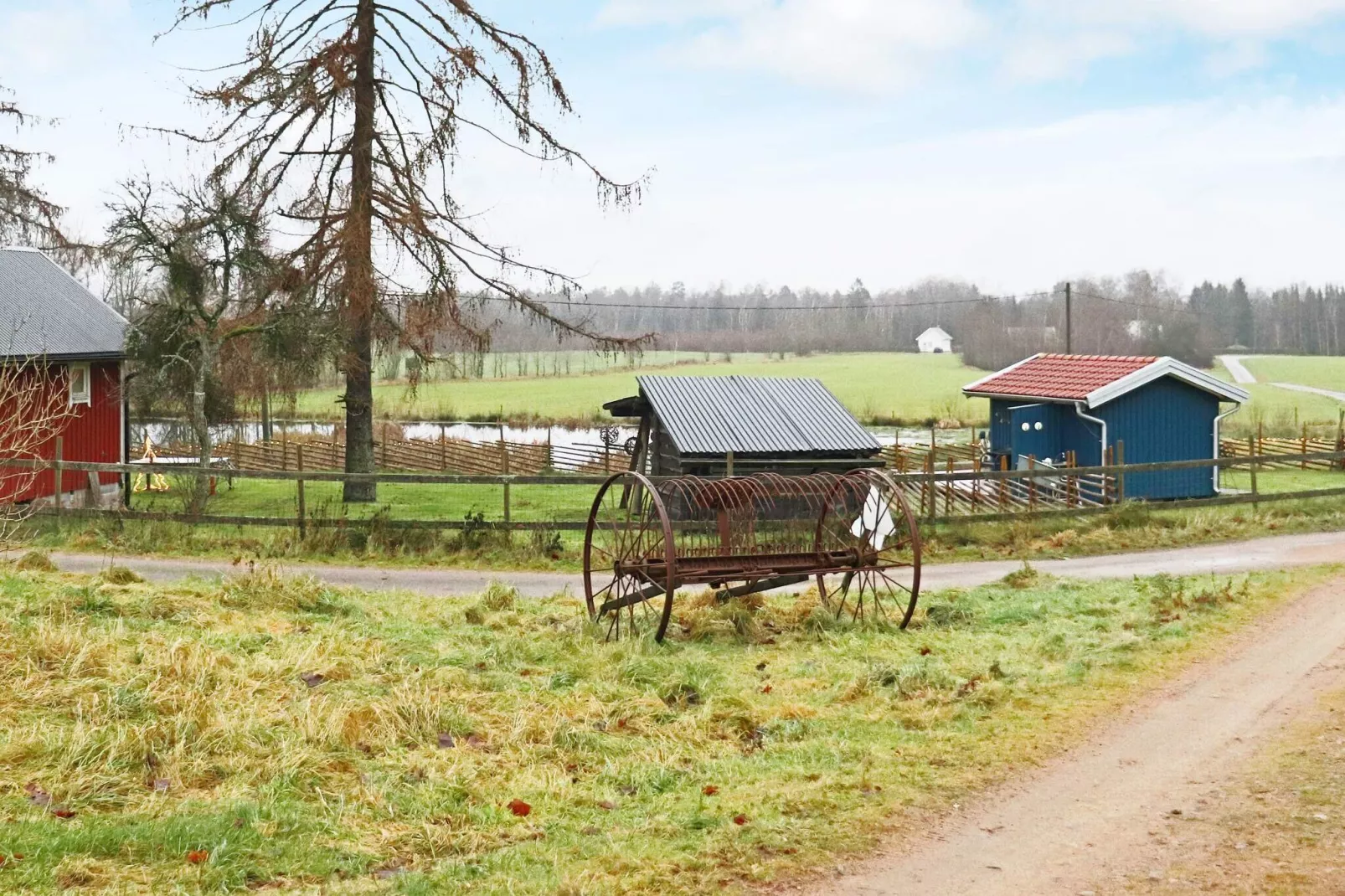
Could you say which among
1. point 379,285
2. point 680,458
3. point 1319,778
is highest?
point 379,285

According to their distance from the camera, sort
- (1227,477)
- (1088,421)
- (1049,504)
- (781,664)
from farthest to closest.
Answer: (1227,477) → (1088,421) → (1049,504) → (781,664)

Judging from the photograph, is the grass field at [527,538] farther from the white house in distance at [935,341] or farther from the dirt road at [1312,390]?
the white house in distance at [935,341]

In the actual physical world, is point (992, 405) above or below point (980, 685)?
above

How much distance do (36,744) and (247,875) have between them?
218 cm

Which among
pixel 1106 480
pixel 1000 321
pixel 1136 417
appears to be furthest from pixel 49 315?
pixel 1000 321

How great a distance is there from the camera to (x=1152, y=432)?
2717 centimetres

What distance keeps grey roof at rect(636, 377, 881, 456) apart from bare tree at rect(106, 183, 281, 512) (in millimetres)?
8302

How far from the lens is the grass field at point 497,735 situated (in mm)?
6082

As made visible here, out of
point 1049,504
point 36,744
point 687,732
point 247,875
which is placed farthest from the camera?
point 1049,504

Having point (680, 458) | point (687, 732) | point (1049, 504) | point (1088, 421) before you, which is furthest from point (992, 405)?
point (687, 732)

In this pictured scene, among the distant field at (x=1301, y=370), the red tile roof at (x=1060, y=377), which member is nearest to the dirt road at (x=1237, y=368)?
the distant field at (x=1301, y=370)

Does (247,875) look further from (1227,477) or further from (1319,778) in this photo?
(1227,477)

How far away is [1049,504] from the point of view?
82.2 feet

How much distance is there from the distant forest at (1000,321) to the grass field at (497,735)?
78512mm
